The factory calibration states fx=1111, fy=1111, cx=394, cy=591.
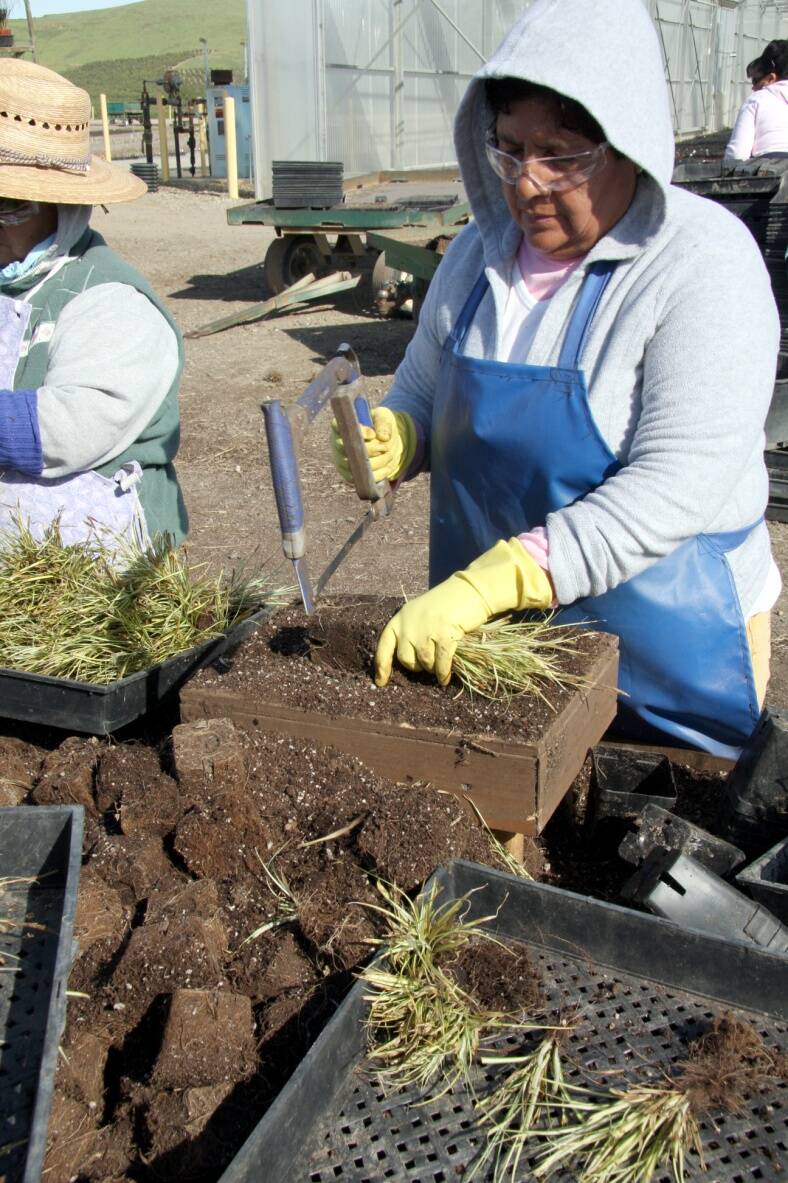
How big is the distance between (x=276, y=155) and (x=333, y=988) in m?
13.8

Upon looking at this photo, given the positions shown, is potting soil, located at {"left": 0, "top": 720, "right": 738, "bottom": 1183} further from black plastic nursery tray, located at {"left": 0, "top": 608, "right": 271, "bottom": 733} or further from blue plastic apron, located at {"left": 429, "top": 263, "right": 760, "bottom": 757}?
blue plastic apron, located at {"left": 429, "top": 263, "right": 760, "bottom": 757}

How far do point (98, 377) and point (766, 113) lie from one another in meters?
6.69

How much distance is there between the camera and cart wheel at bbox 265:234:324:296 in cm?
1187

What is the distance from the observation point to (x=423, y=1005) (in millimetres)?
1480

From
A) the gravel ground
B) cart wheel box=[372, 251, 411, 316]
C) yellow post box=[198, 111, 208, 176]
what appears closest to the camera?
the gravel ground

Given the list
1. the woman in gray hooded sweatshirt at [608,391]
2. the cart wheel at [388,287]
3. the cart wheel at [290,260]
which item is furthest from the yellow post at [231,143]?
the woman in gray hooded sweatshirt at [608,391]

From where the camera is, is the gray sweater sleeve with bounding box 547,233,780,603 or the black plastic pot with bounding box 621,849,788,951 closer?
the black plastic pot with bounding box 621,849,788,951

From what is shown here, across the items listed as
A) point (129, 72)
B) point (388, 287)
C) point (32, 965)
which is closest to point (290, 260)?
point (388, 287)

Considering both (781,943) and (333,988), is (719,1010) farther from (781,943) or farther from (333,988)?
(333,988)

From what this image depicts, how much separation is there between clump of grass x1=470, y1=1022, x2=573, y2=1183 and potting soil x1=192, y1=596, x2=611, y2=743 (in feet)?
1.76

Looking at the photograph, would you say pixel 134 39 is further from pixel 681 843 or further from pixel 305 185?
pixel 681 843

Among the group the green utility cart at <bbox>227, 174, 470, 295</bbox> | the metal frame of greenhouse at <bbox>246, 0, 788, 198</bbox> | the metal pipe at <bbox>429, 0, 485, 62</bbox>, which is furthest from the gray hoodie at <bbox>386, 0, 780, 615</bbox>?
the metal pipe at <bbox>429, 0, 485, 62</bbox>

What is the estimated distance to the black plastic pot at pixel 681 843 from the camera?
1.92 m

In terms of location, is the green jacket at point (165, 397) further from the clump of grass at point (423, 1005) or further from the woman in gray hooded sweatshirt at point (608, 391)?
the clump of grass at point (423, 1005)
